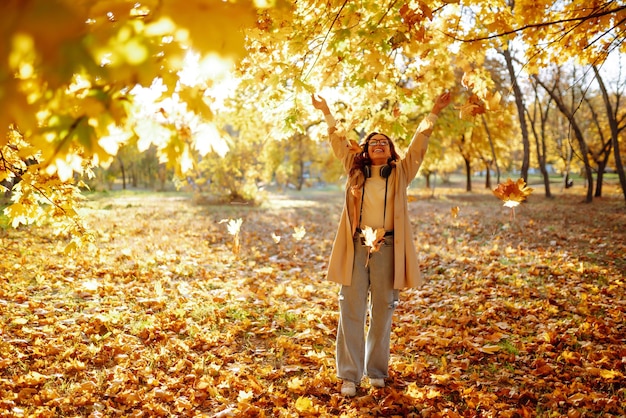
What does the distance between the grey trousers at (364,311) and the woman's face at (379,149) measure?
660mm

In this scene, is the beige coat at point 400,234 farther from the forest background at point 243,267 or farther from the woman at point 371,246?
the forest background at point 243,267

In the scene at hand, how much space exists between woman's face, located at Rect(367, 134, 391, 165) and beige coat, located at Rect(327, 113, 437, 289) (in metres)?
0.13

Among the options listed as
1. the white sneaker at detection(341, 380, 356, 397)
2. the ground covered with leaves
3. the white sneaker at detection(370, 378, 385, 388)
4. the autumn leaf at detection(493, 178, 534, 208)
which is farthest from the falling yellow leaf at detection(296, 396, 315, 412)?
the autumn leaf at detection(493, 178, 534, 208)

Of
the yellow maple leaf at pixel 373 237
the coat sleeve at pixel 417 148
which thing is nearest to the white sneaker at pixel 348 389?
the yellow maple leaf at pixel 373 237

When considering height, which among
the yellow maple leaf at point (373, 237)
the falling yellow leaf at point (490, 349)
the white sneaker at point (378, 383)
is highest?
the yellow maple leaf at point (373, 237)

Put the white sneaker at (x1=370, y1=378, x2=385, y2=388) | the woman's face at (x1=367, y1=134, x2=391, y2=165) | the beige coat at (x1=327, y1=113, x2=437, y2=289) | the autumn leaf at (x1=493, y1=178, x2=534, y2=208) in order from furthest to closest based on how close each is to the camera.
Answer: the autumn leaf at (x1=493, y1=178, x2=534, y2=208)
the white sneaker at (x1=370, y1=378, x2=385, y2=388)
the woman's face at (x1=367, y1=134, x2=391, y2=165)
the beige coat at (x1=327, y1=113, x2=437, y2=289)

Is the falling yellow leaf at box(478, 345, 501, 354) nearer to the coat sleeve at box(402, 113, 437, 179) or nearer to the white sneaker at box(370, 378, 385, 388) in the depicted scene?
the white sneaker at box(370, 378, 385, 388)

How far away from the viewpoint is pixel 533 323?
15.9 feet

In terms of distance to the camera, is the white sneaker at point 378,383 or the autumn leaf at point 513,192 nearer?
the white sneaker at point 378,383

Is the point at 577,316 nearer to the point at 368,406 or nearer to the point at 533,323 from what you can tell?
the point at 533,323

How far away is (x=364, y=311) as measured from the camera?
3498 mm

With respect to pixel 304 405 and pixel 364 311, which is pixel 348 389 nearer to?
pixel 304 405

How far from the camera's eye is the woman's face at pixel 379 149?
347 centimetres

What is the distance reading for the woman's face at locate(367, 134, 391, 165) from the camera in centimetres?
347
